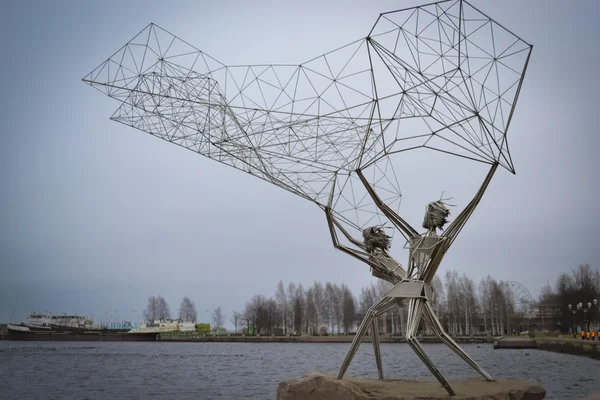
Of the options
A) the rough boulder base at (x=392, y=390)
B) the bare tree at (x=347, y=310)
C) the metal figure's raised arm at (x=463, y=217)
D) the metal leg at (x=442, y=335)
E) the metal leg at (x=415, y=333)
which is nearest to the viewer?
the rough boulder base at (x=392, y=390)

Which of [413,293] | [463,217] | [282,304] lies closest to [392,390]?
[413,293]

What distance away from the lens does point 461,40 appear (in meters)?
20.0

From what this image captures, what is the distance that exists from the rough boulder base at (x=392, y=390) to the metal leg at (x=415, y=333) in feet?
1.30

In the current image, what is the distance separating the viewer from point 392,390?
19.5 m

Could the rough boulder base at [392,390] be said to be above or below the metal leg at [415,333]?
below

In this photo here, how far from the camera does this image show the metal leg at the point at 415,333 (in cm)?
1905

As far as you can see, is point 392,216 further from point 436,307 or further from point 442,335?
point 436,307

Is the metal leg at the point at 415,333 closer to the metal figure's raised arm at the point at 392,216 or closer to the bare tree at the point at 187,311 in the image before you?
the metal figure's raised arm at the point at 392,216

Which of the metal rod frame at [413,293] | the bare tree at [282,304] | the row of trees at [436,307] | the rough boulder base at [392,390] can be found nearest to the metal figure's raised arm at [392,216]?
the metal rod frame at [413,293]

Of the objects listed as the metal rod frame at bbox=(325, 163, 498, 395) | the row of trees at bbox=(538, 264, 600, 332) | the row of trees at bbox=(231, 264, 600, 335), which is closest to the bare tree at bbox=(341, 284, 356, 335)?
the row of trees at bbox=(231, 264, 600, 335)

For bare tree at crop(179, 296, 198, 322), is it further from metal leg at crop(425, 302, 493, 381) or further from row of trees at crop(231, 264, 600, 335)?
metal leg at crop(425, 302, 493, 381)

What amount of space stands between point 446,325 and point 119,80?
392 ft

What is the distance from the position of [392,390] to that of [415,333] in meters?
1.96

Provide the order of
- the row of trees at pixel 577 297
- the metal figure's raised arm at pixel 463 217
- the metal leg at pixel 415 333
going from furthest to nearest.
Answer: the row of trees at pixel 577 297
the metal figure's raised arm at pixel 463 217
the metal leg at pixel 415 333
